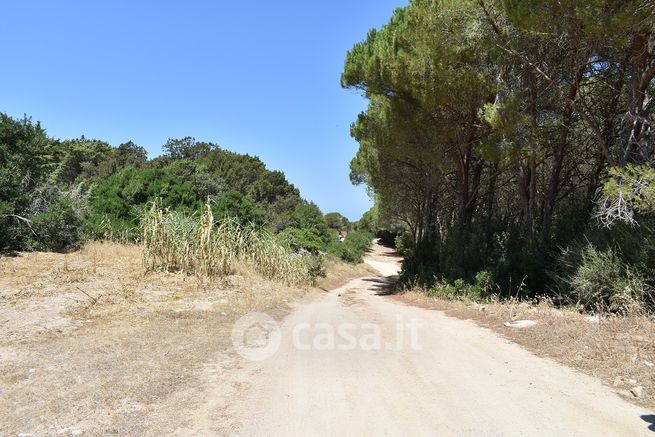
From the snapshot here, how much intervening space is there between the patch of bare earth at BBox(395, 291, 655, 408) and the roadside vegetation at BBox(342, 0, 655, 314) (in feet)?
2.51

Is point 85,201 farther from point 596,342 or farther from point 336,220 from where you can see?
point 336,220

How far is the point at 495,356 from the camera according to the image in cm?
620

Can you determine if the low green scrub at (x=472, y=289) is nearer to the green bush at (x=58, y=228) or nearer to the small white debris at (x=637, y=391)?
the small white debris at (x=637, y=391)

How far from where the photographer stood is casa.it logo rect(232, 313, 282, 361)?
6.20 m

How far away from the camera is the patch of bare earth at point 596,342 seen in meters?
5.00

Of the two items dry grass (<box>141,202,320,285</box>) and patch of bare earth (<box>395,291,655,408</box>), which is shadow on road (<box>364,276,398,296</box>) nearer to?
dry grass (<box>141,202,320,285</box>)

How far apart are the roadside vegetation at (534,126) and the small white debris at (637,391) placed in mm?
3035

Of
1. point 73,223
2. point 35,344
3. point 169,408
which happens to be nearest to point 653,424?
point 169,408

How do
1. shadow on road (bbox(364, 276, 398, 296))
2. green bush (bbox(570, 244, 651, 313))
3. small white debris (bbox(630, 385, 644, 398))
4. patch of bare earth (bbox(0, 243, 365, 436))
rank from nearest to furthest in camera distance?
patch of bare earth (bbox(0, 243, 365, 436)), small white debris (bbox(630, 385, 644, 398)), green bush (bbox(570, 244, 651, 313)), shadow on road (bbox(364, 276, 398, 296))

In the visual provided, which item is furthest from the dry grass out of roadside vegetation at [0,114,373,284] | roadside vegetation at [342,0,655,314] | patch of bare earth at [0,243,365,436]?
roadside vegetation at [342,0,655,314]

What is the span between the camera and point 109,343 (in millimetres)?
5977

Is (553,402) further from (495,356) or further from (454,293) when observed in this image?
(454,293)

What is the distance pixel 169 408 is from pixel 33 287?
6.37 m

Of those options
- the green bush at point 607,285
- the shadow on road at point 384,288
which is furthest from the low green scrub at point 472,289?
the shadow on road at point 384,288
